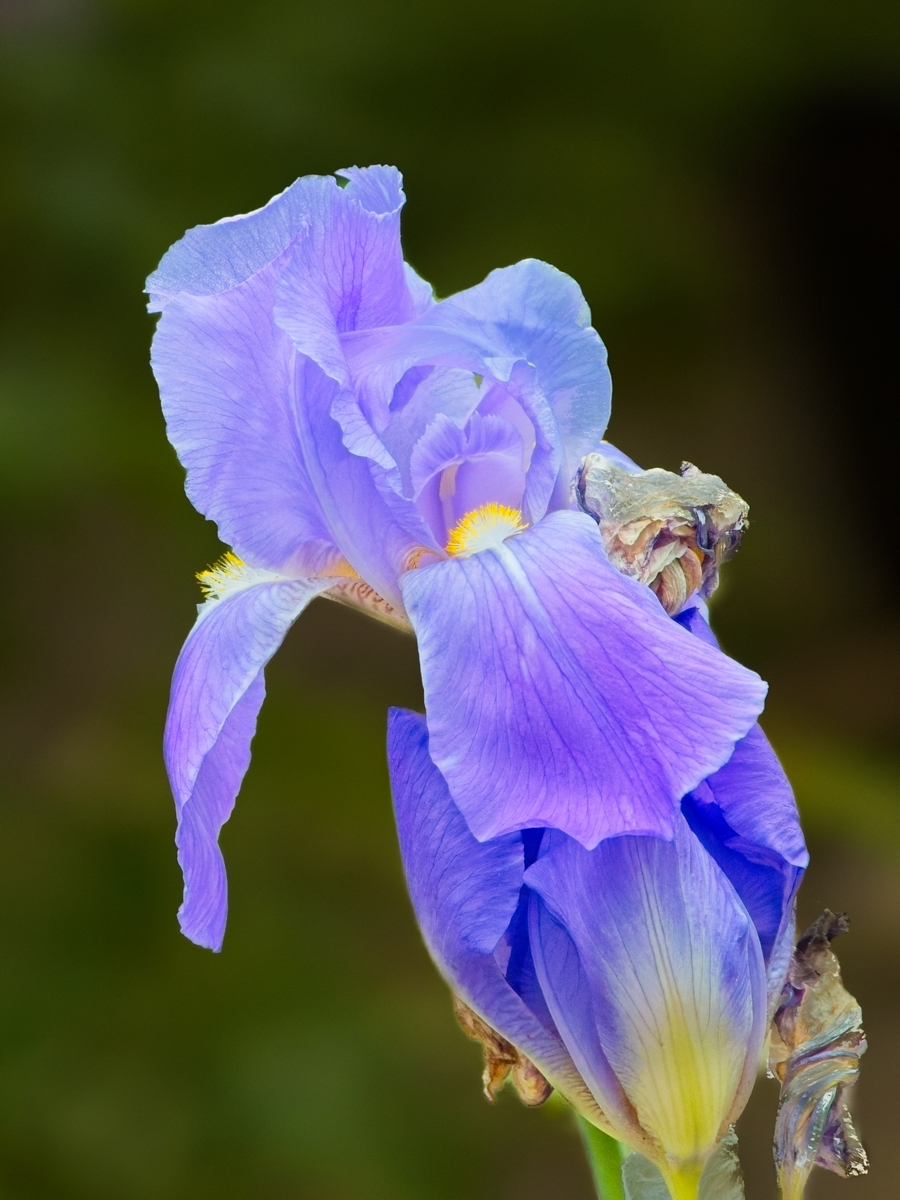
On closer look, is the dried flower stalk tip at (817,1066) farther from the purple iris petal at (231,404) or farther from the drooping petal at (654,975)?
the purple iris petal at (231,404)

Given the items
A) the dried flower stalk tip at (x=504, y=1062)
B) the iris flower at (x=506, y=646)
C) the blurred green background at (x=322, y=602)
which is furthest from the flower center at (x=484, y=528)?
the blurred green background at (x=322, y=602)

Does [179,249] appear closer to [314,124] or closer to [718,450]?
[314,124]

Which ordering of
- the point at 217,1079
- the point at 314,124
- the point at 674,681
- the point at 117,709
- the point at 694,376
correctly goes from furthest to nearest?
1. the point at 694,376
2. the point at 314,124
3. the point at 117,709
4. the point at 217,1079
5. the point at 674,681

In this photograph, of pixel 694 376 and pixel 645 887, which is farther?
pixel 694 376

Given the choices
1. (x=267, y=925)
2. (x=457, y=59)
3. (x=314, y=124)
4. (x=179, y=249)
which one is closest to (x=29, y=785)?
(x=267, y=925)

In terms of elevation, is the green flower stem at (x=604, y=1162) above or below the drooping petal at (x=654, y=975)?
below

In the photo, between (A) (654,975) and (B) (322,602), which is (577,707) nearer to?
(A) (654,975)

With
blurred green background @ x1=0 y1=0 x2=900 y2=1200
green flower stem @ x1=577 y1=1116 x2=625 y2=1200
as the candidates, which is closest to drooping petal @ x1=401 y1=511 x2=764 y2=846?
green flower stem @ x1=577 y1=1116 x2=625 y2=1200
